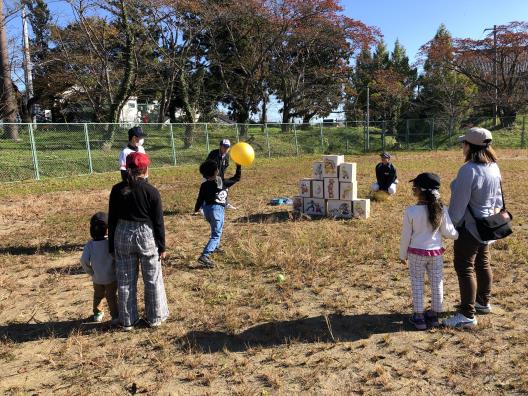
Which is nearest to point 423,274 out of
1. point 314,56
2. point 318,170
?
point 318,170

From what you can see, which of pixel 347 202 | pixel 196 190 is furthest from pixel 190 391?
pixel 196 190

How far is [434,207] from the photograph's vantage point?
3.67m

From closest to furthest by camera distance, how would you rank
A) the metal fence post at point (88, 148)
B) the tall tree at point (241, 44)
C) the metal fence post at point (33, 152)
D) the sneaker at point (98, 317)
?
the sneaker at point (98, 317) < the metal fence post at point (33, 152) < the metal fence post at point (88, 148) < the tall tree at point (241, 44)

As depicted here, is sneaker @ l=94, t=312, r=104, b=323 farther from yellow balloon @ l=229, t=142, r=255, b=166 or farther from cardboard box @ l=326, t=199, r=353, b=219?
cardboard box @ l=326, t=199, r=353, b=219

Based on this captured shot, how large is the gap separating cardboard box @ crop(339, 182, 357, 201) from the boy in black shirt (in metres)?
2.30

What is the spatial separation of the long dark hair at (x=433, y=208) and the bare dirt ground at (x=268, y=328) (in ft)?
3.27

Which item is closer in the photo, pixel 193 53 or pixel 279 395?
pixel 279 395

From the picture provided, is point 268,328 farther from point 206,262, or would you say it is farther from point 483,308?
point 483,308

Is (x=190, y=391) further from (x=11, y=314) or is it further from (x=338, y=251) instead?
(x=338, y=251)

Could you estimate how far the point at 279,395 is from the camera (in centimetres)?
299

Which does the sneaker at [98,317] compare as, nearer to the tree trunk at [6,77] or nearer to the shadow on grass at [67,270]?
the shadow on grass at [67,270]

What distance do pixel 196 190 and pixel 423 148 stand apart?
24017 mm

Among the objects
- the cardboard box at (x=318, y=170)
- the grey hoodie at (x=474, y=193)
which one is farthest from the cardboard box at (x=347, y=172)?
the grey hoodie at (x=474, y=193)

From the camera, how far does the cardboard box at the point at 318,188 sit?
29.5 ft
